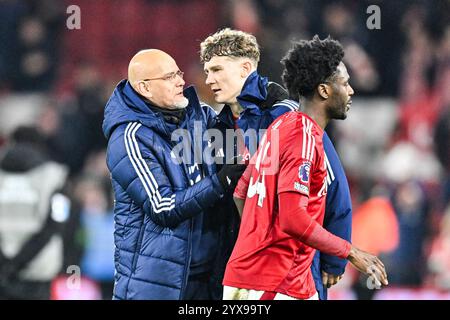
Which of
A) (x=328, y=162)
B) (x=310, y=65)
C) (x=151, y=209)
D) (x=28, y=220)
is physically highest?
(x=310, y=65)

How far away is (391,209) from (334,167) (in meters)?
4.32

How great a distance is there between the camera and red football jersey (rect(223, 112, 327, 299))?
4051mm

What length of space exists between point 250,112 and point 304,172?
0.85 m

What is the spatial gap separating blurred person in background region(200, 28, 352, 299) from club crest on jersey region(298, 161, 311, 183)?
1.75 feet

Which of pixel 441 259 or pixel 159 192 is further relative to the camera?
pixel 441 259

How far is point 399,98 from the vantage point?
995 cm

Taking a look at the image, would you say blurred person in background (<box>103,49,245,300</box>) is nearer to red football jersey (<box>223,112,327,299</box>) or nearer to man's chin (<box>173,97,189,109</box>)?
man's chin (<box>173,97,189,109</box>)

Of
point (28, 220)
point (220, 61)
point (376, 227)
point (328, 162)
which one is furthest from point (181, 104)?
point (376, 227)

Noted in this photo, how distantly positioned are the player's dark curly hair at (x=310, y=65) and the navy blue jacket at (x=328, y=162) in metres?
0.32

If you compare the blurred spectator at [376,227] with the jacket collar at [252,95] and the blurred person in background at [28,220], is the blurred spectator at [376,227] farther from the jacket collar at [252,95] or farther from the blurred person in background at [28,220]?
the jacket collar at [252,95]

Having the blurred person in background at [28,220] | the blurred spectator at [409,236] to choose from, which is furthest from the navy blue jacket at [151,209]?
the blurred spectator at [409,236]

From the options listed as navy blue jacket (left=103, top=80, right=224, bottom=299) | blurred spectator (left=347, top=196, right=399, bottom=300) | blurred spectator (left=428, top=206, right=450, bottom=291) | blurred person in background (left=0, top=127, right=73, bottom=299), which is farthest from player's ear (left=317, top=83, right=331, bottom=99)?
blurred spectator (left=428, top=206, right=450, bottom=291)

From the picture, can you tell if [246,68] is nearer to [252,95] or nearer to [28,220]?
[252,95]

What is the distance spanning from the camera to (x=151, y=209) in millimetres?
4680
